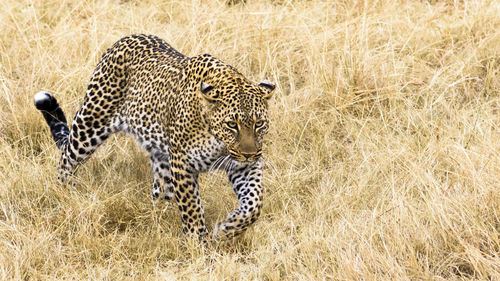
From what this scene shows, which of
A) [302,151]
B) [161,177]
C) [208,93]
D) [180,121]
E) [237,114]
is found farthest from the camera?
[302,151]

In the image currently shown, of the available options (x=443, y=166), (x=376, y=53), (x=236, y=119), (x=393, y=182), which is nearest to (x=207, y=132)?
(x=236, y=119)

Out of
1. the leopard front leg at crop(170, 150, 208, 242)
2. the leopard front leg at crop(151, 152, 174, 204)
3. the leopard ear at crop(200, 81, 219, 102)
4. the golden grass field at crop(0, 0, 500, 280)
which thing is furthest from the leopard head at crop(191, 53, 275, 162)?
the leopard front leg at crop(151, 152, 174, 204)

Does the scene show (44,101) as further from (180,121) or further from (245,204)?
(245,204)

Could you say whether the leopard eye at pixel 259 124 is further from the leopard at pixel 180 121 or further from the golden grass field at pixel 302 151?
the golden grass field at pixel 302 151

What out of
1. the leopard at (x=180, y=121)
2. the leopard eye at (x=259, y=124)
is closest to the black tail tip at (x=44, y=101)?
the leopard at (x=180, y=121)

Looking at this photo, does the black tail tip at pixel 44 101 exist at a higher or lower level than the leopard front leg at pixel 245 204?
higher

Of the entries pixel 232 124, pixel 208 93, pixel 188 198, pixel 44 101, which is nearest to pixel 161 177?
pixel 188 198

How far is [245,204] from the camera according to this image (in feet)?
18.1

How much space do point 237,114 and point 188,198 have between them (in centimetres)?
80

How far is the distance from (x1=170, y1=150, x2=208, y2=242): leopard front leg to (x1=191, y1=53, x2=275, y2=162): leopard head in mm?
377

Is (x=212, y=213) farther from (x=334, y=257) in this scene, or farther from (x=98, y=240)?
Answer: (x=334, y=257)

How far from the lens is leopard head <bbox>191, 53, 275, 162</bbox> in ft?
17.3

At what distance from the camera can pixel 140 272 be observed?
210 inches

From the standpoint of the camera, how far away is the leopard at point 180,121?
5.38m
